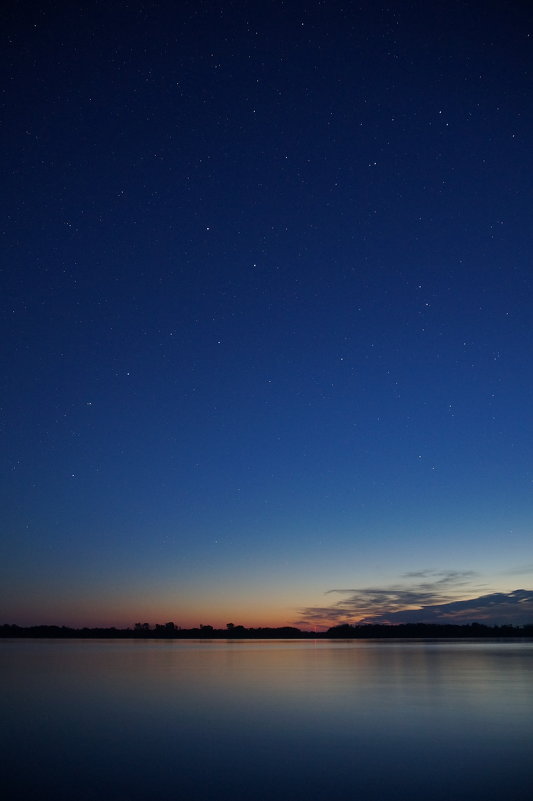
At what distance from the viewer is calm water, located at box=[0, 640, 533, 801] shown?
9570 mm

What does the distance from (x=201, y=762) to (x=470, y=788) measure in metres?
5.05

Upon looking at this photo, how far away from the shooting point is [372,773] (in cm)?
1057

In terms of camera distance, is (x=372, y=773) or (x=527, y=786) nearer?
(x=527, y=786)

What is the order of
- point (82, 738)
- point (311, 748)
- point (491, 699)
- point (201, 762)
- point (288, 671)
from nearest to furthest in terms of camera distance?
point (201, 762) → point (311, 748) → point (82, 738) → point (491, 699) → point (288, 671)

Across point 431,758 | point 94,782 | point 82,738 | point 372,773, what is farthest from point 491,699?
point 94,782

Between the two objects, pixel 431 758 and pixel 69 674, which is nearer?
pixel 431 758

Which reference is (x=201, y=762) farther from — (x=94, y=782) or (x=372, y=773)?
(x=372, y=773)

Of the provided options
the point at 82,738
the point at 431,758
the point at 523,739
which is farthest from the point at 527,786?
the point at 82,738

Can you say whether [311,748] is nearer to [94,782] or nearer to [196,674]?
[94,782]

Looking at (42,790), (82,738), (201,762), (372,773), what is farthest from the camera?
(82,738)

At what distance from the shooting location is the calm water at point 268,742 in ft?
31.4

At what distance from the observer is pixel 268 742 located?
43.4ft

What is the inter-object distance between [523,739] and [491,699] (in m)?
7.57

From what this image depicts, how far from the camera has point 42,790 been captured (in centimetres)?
930
